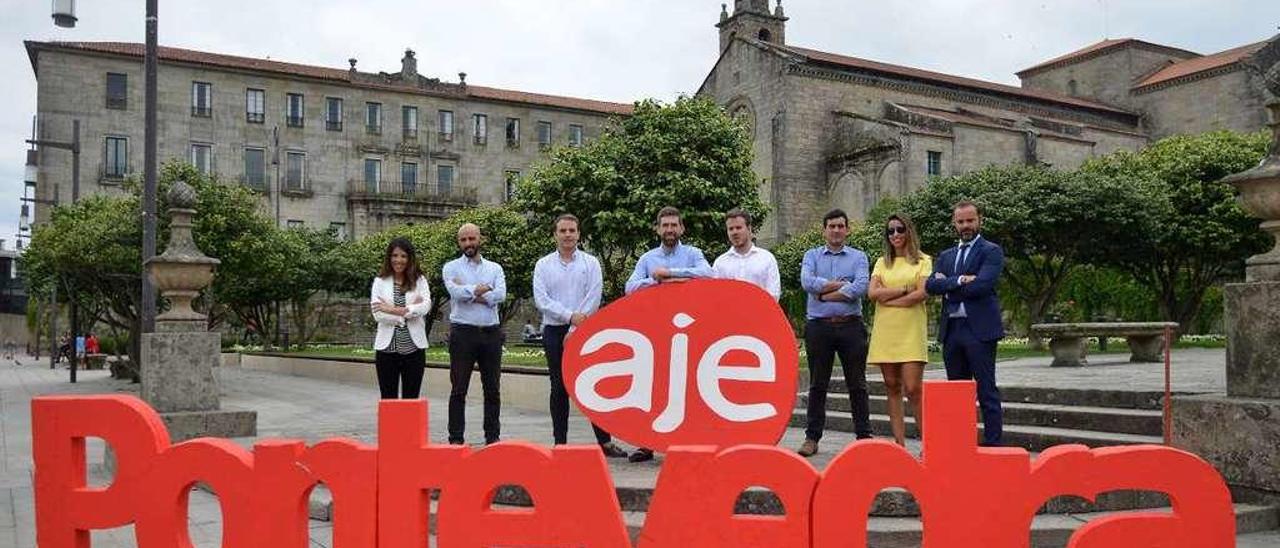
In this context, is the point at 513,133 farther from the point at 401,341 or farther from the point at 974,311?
the point at 974,311

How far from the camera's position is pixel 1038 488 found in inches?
162

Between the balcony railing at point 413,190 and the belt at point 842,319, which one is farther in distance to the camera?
the balcony railing at point 413,190

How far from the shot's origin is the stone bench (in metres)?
15.8

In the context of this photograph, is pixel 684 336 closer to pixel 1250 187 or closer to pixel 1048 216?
pixel 1250 187

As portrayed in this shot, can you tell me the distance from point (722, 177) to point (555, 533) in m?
17.6

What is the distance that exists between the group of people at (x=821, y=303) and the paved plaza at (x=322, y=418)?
79 centimetres

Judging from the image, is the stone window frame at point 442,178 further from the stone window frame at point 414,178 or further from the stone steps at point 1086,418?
the stone steps at point 1086,418

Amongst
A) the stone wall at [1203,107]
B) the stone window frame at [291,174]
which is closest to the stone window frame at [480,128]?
the stone window frame at [291,174]

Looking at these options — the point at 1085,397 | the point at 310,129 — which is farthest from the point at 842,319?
the point at 310,129

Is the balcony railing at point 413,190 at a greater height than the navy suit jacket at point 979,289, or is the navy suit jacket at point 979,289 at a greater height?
the balcony railing at point 413,190

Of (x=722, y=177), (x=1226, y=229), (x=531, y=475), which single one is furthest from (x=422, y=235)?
(x=531, y=475)

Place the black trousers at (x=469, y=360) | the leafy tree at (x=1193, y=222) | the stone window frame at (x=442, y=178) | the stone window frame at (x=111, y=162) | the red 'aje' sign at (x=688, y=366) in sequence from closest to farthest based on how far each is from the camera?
the red 'aje' sign at (x=688, y=366) < the black trousers at (x=469, y=360) < the leafy tree at (x=1193, y=222) < the stone window frame at (x=111, y=162) < the stone window frame at (x=442, y=178)

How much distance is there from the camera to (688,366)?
20.5ft

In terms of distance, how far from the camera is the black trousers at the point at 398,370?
8.24 m
